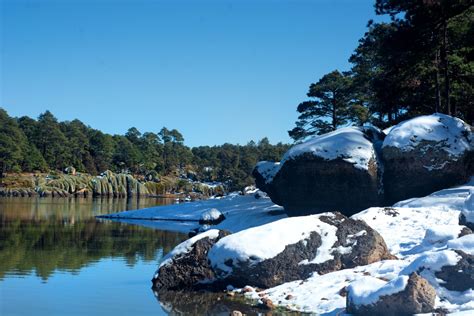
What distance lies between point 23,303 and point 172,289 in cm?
372

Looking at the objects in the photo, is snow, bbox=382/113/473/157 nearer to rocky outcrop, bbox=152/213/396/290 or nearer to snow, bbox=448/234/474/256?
rocky outcrop, bbox=152/213/396/290

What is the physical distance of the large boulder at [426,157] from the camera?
22844mm

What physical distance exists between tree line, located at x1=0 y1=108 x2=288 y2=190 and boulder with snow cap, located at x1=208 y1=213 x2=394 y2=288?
7636 centimetres

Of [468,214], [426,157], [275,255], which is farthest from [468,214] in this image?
[426,157]

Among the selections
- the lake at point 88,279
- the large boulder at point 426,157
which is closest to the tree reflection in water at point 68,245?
the lake at point 88,279

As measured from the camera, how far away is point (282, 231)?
1367 cm

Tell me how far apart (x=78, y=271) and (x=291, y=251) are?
6307mm

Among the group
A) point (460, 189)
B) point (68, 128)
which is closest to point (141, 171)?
point (68, 128)

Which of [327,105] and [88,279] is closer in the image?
[88,279]

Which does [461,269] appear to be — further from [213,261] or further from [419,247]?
[213,261]

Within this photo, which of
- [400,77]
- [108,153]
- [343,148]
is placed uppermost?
[108,153]

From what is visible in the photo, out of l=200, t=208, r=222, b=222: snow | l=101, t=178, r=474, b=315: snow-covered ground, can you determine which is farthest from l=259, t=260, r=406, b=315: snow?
l=200, t=208, r=222, b=222: snow

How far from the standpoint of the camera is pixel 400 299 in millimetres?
9719

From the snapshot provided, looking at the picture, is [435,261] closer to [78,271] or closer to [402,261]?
[402,261]
